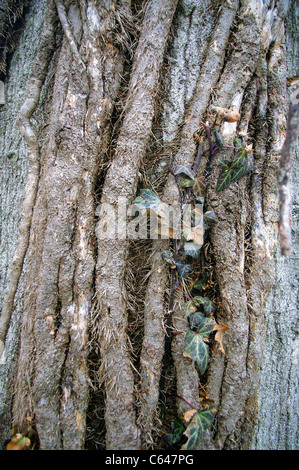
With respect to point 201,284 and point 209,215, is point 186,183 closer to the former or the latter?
point 209,215

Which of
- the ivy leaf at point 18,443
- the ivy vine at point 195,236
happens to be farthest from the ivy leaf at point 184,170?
the ivy leaf at point 18,443

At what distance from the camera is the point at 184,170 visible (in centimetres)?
115

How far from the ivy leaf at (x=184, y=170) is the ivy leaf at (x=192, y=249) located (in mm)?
298

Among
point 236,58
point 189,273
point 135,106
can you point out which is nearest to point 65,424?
point 189,273

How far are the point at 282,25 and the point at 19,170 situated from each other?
1.53 metres

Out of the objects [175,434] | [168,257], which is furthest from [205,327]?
[175,434]

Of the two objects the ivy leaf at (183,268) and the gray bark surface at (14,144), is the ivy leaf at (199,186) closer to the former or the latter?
the ivy leaf at (183,268)

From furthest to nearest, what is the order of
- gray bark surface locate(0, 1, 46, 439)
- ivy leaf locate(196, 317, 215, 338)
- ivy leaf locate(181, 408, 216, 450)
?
1. gray bark surface locate(0, 1, 46, 439)
2. ivy leaf locate(196, 317, 215, 338)
3. ivy leaf locate(181, 408, 216, 450)

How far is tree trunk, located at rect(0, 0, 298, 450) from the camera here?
1.08m

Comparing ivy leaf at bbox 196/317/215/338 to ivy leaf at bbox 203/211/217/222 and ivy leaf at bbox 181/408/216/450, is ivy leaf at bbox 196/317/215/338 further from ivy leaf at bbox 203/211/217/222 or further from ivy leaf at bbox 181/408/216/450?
ivy leaf at bbox 203/211/217/222

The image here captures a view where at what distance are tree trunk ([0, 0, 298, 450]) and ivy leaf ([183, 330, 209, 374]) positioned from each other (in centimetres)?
6

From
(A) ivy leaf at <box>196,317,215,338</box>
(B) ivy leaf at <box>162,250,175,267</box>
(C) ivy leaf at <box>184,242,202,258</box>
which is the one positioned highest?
(C) ivy leaf at <box>184,242,202,258</box>

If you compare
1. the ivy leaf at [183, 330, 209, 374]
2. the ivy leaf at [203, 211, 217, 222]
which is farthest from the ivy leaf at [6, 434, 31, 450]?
the ivy leaf at [203, 211, 217, 222]

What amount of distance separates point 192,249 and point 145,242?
0.22 m
